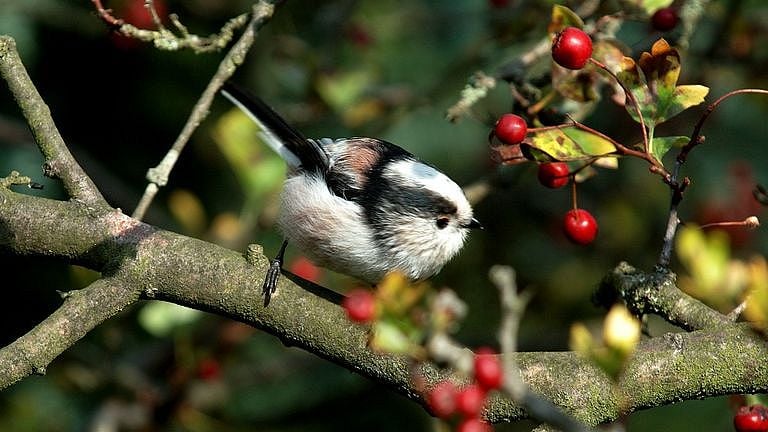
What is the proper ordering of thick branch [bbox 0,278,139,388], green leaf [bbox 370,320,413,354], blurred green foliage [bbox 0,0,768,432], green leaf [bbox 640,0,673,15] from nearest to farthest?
green leaf [bbox 370,320,413,354]
thick branch [bbox 0,278,139,388]
green leaf [bbox 640,0,673,15]
blurred green foliage [bbox 0,0,768,432]

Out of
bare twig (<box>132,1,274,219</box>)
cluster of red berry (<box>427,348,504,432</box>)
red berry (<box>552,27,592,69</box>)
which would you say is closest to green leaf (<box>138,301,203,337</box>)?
bare twig (<box>132,1,274,219</box>)

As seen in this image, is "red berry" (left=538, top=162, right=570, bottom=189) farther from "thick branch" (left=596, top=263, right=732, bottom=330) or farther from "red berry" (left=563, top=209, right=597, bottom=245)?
"thick branch" (left=596, top=263, right=732, bottom=330)

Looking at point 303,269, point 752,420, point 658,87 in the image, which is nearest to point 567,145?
point 658,87

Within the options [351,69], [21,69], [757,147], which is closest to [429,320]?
[21,69]

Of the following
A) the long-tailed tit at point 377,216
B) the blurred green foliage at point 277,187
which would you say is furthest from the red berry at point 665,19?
the long-tailed tit at point 377,216

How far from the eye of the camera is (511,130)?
231cm

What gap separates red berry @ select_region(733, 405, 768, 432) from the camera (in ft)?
7.07

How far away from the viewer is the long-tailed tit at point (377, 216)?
9.81ft

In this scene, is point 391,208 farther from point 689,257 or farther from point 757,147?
point 757,147

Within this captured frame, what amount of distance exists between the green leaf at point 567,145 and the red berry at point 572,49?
160 mm

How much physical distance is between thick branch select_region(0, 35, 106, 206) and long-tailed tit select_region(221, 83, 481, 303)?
0.66 metres

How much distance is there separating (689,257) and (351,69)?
2.61 meters

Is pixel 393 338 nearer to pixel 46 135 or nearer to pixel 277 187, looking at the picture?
pixel 46 135

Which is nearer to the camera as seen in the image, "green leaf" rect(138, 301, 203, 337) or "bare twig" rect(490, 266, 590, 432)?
"bare twig" rect(490, 266, 590, 432)
